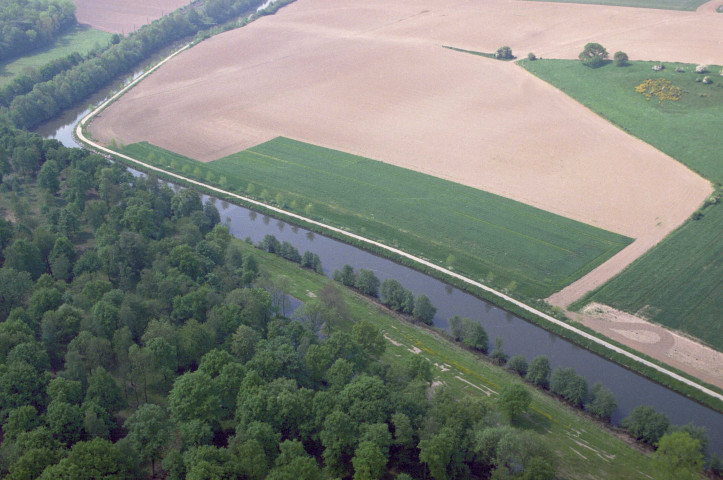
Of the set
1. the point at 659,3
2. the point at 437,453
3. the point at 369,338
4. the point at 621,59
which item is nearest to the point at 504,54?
the point at 621,59

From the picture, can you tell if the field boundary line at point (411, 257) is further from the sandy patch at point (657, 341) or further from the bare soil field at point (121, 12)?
the bare soil field at point (121, 12)

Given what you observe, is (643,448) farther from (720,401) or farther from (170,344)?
(170,344)

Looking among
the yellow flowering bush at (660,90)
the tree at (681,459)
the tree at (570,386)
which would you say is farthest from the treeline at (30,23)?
the tree at (681,459)

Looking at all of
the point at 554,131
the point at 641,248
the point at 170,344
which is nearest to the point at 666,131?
the point at 554,131

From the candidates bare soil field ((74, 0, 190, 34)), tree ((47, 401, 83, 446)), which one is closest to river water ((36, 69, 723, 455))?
tree ((47, 401, 83, 446))

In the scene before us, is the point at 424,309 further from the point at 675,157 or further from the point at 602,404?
the point at 675,157

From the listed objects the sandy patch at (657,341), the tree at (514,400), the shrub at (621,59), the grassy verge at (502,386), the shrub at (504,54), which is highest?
the shrub at (621,59)

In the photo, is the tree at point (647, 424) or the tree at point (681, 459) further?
the tree at point (647, 424)
